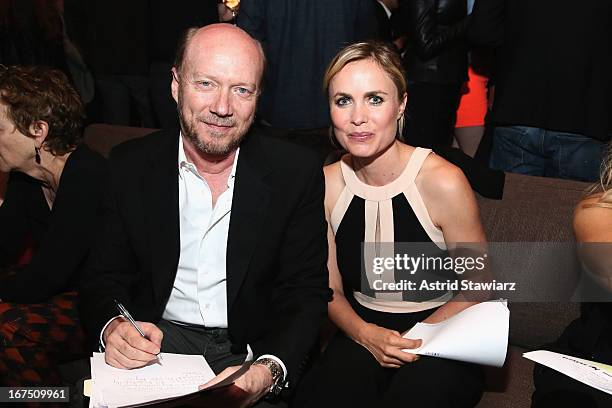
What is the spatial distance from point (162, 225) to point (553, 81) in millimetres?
1642

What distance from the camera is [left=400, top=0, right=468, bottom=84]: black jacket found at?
10.6 feet

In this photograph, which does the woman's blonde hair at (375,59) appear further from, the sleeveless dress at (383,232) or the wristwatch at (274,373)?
the wristwatch at (274,373)

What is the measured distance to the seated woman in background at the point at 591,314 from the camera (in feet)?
6.52

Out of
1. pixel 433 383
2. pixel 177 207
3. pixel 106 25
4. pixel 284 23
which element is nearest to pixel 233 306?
pixel 177 207

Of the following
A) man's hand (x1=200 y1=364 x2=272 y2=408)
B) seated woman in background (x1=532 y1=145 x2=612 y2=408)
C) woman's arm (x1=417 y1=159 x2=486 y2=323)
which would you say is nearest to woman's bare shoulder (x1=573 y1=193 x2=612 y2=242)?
seated woman in background (x1=532 y1=145 x2=612 y2=408)

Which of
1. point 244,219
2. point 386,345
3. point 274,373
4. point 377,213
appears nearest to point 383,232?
point 377,213

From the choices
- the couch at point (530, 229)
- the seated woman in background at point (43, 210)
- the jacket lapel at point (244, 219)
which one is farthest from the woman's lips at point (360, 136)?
the seated woman in background at point (43, 210)

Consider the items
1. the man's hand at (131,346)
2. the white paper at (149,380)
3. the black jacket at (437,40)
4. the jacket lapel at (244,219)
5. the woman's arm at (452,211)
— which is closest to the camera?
the white paper at (149,380)

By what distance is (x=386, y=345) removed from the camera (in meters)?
2.15

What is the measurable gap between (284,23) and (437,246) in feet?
4.99

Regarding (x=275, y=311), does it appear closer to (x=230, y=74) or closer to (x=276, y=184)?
(x=276, y=184)

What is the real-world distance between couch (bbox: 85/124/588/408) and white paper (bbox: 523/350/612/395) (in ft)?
1.67

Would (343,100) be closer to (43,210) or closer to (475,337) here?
(475,337)

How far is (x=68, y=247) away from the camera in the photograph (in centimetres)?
249
